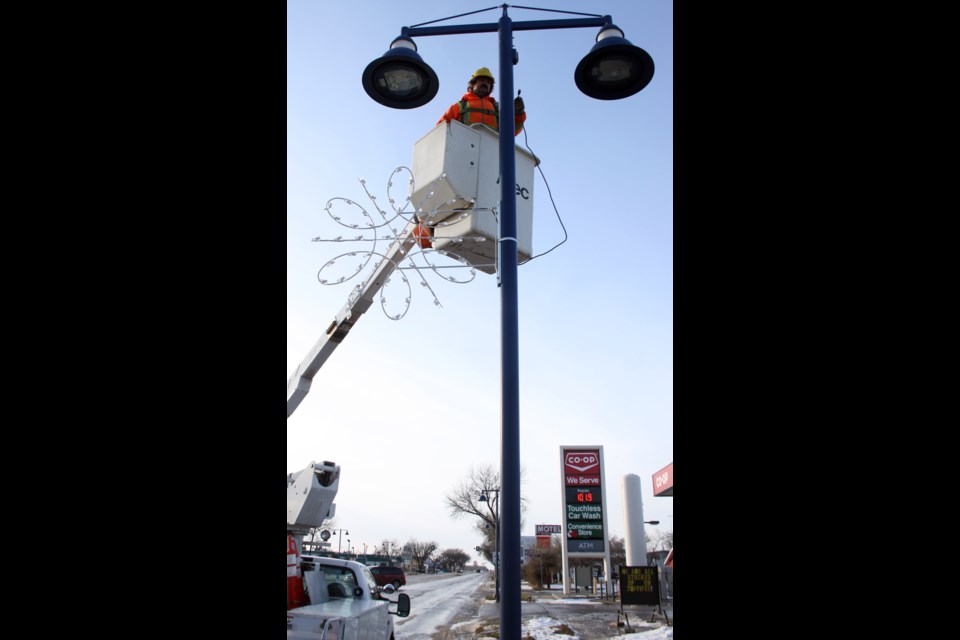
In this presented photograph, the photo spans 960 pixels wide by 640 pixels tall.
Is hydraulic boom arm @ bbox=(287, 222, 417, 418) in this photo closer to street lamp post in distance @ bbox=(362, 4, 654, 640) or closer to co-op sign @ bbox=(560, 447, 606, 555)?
street lamp post in distance @ bbox=(362, 4, 654, 640)

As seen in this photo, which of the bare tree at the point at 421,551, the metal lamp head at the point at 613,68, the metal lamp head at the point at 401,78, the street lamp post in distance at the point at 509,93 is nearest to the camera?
the street lamp post in distance at the point at 509,93

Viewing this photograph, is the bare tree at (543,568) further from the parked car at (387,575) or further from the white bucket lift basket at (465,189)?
the white bucket lift basket at (465,189)

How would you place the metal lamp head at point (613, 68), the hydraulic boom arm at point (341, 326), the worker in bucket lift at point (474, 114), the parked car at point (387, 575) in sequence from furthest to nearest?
the parked car at point (387, 575) < the hydraulic boom arm at point (341, 326) < the worker in bucket lift at point (474, 114) < the metal lamp head at point (613, 68)

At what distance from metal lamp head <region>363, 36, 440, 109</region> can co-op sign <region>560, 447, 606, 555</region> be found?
730 inches

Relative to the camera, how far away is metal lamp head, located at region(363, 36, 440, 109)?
432 centimetres

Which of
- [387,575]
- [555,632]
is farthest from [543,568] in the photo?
[555,632]

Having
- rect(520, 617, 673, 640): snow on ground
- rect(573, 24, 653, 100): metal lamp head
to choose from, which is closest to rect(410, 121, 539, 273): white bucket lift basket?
rect(573, 24, 653, 100): metal lamp head

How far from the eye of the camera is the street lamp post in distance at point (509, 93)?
140 inches

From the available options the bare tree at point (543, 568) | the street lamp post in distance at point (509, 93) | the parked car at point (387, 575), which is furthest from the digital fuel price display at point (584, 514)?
the bare tree at point (543, 568)

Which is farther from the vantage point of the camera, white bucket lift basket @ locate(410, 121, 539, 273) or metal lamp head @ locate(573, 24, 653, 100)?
white bucket lift basket @ locate(410, 121, 539, 273)
